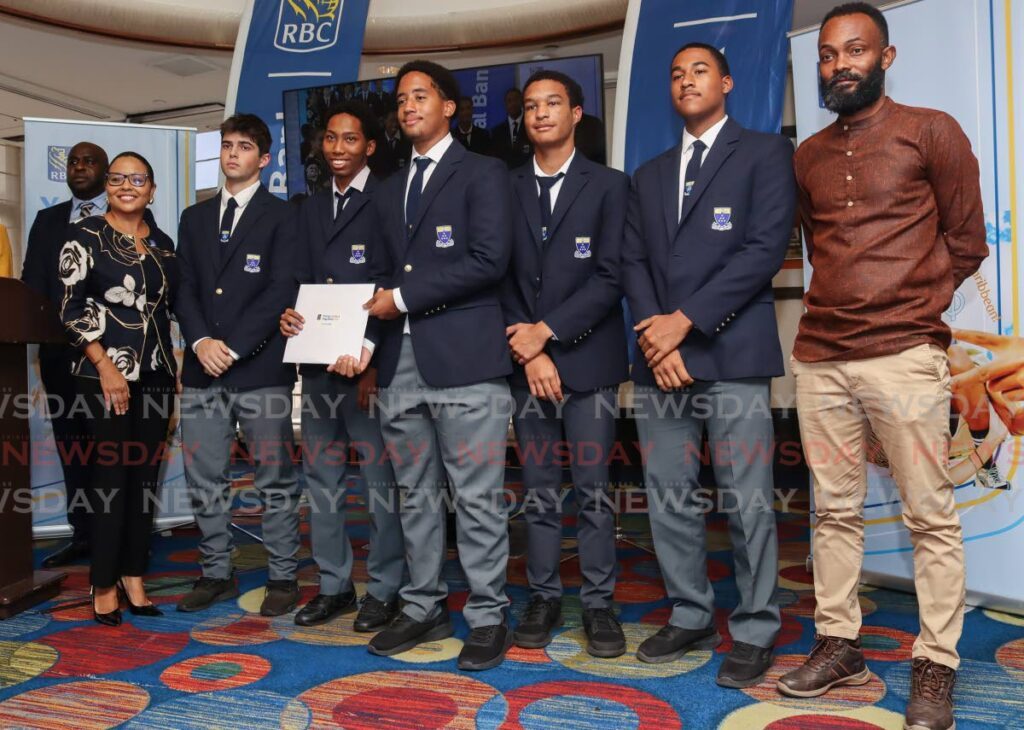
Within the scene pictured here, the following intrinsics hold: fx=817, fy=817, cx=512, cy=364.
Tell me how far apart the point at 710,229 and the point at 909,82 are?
1100mm

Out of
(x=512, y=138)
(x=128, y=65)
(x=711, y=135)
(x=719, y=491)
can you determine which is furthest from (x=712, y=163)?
(x=128, y=65)

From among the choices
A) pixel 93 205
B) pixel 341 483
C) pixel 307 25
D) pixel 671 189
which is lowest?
pixel 341 483

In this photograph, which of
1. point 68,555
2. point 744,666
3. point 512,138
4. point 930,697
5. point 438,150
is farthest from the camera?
point 68,555

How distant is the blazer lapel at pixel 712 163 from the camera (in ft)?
7.24

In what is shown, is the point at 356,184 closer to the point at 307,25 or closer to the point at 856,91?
the point at 856,91

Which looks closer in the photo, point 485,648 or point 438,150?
point 485,648

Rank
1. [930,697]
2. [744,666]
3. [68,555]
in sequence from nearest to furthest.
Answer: [930,697] < [744,666] < [68,555]

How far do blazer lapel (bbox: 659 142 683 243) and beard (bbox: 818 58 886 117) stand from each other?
0.44 m

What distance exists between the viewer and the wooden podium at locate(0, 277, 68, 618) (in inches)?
106

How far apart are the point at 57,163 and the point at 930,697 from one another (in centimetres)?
415

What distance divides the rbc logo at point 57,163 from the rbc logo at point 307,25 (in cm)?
122

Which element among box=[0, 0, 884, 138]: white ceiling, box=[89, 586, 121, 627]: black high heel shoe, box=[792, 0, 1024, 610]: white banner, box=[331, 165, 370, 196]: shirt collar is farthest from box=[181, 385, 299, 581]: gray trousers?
box=[0, 0, 884, 138]: white ceiling

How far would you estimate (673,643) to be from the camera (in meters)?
2.24

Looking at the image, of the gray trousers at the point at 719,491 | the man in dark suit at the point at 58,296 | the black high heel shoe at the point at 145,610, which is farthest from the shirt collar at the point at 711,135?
the man in dark suit at the point at 58,296
